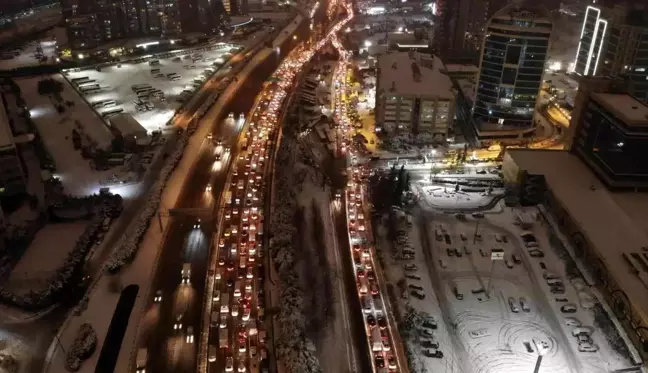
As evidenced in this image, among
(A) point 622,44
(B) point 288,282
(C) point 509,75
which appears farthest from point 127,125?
(A) point 622,44

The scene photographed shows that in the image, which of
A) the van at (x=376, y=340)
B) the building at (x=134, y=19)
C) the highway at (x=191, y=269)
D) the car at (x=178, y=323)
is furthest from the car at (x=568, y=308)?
the building at (x=134, y=19)

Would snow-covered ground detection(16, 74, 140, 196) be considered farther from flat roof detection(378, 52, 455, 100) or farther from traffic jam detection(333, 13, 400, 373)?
flat roof detection(378, 52, 455, 100)

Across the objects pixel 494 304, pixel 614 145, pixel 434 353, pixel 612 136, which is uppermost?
pixel 612 136

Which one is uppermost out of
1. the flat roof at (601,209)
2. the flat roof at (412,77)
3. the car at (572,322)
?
the flat roof at (412,77)

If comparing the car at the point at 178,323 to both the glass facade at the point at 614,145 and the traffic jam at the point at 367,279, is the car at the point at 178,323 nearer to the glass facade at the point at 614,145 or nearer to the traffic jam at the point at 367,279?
the traffic jam at the point at 367,279

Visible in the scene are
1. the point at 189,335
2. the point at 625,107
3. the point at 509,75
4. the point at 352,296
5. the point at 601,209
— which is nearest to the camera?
the point at 189,335

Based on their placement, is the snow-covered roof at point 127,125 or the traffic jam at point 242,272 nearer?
the traffic jam at point 242,272

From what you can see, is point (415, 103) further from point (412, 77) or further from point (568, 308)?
point (568, 308)

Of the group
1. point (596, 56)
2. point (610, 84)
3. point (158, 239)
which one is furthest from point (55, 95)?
point (596, 56)
